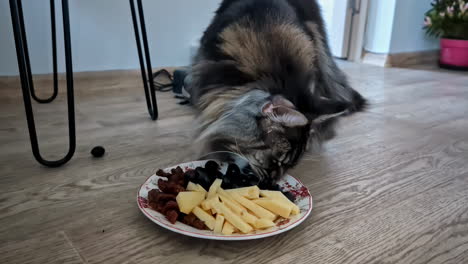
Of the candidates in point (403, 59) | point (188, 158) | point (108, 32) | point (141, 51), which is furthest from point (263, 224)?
point (403, 59)

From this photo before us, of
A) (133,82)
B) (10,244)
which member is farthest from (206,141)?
(133,82)

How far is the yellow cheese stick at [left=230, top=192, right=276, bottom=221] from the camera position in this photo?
81cm

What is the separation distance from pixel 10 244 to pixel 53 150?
573 mm

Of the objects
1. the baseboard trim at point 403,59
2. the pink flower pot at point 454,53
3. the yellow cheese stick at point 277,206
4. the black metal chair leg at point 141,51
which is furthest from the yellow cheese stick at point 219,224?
the pink flower pot at point 454,53

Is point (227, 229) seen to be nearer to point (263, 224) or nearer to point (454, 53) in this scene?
point (263, 224)

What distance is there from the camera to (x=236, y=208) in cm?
80

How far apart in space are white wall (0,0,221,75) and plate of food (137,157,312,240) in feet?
4.51

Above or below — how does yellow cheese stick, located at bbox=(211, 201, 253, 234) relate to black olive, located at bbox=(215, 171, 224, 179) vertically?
above

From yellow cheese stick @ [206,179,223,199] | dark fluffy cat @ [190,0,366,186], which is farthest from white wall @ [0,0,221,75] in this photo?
yellow cheese stick @ [206,179,223,199]

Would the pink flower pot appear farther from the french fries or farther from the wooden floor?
the french fries

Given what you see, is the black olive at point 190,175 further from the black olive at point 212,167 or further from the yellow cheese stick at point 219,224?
the yellow cheese stick at point 219,224

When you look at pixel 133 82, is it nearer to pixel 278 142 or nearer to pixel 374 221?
pixel 278 142

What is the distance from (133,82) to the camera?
2.32 metres

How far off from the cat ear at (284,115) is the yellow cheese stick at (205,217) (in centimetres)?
29
